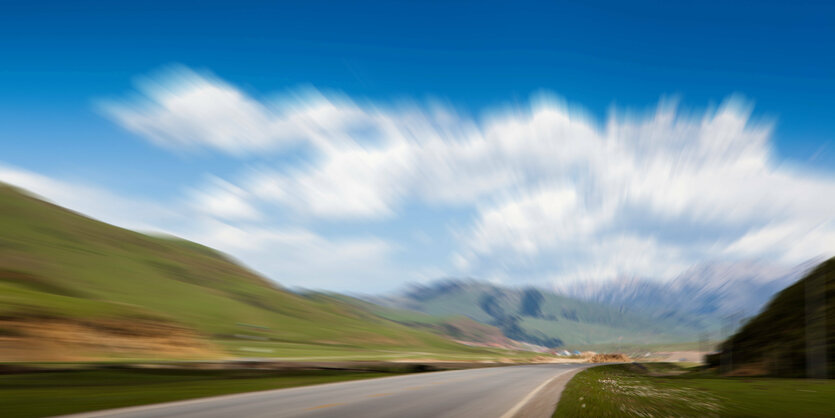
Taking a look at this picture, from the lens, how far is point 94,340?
170ft

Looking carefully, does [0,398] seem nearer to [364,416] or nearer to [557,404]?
[364,416]

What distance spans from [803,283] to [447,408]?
6208 centimetres

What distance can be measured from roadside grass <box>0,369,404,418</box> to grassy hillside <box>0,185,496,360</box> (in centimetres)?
2373

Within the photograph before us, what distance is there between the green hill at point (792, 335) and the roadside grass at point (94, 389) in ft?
161

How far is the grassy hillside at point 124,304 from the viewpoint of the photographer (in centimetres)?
4822

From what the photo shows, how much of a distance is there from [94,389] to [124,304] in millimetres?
48528

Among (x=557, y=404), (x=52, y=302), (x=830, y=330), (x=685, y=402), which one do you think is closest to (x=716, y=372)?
(x=830, y=330)

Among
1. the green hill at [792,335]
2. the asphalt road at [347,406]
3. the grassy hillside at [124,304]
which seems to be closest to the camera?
the asphalt road at [347,406]

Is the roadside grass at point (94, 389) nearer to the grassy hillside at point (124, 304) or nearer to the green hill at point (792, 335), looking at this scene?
the grassy hillside at point (124, 304)

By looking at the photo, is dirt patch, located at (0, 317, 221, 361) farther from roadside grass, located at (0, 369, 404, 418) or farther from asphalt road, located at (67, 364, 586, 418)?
asphalt road, located at (67, 364, 586, 418)

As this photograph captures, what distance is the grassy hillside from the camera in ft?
158

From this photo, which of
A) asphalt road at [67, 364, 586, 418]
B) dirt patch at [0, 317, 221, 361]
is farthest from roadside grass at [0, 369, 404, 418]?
dirt patch at [0, 317, 221, 361]

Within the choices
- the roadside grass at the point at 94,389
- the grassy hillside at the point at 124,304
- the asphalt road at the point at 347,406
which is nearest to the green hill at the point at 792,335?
the asphalt road at the point at 347,406

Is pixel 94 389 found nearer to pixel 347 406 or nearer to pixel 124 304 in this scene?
pixel 347 406
